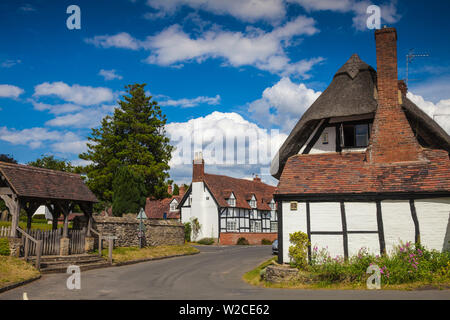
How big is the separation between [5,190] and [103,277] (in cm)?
689

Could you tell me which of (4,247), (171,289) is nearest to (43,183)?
(4,247)

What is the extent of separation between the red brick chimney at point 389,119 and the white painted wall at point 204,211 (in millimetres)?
30187

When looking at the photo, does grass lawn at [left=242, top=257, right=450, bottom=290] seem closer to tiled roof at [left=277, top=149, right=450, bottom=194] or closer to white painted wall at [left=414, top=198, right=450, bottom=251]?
white painted wall at [left=414, top=198, right=450, bottom=251]

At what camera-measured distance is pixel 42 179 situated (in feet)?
65.5

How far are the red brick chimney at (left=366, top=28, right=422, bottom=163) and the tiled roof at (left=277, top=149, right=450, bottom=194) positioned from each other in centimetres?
40

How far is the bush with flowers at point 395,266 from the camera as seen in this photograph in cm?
1192

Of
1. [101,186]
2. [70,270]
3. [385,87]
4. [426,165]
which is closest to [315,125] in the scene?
[385,87]

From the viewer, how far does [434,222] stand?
43.2 ft

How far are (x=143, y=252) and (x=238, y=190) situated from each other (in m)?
24.8

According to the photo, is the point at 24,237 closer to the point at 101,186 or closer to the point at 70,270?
the point at 70,270

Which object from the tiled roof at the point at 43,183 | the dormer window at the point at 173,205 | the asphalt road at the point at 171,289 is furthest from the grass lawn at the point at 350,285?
the dormer window at the point at 173,205

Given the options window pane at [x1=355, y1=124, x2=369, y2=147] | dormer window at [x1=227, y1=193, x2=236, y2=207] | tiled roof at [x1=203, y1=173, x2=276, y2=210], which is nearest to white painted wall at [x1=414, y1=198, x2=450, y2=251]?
window pane at [x1=355, y1=124, x2=369, y2=147]

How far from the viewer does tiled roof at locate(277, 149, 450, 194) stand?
1365 centimetres

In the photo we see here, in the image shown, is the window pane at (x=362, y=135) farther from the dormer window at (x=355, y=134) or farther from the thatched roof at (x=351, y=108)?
the thatched roof at (x=351, y=108)
